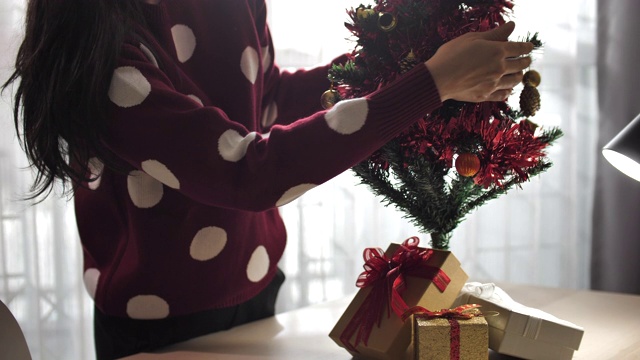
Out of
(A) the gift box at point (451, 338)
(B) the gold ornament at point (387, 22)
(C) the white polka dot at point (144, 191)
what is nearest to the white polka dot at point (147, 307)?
(C) the white polka dot at point (144, 191)

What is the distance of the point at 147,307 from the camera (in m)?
0.88

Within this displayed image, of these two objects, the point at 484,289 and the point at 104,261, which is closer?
the point at 484,289

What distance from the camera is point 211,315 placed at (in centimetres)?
92

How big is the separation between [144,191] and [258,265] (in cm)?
20

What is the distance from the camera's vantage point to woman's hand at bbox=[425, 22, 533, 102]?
69 cm

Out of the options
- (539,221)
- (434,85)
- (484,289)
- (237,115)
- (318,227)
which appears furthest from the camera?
(539,221)

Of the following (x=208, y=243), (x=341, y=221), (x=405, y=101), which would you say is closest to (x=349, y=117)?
(x=405, y=101)

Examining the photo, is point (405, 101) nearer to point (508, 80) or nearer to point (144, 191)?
point (508, 80)

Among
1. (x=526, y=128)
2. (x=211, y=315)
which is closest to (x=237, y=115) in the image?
(x=211, y=315)

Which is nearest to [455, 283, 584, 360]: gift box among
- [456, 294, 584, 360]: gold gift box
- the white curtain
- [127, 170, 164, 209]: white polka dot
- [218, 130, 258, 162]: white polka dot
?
[456, 294, 584, 360]: gold gift box

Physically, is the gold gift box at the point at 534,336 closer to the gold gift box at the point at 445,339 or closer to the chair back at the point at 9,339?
the gold gift box at the point at 445,339

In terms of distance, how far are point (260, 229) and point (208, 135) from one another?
27 centimetres

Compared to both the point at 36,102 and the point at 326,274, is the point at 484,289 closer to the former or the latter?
the point at 36,102

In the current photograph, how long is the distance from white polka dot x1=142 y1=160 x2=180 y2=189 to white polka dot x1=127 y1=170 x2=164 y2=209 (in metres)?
0.11
